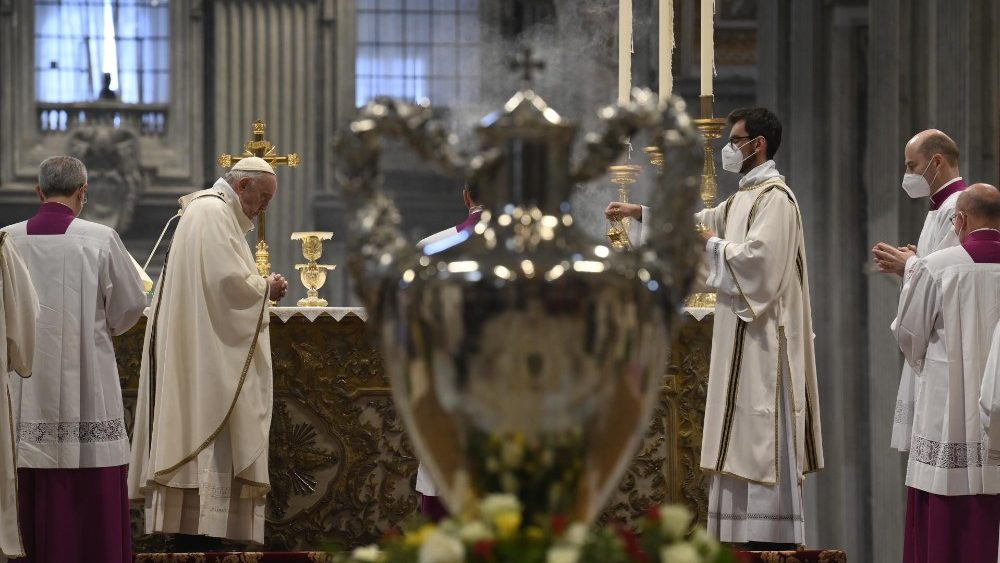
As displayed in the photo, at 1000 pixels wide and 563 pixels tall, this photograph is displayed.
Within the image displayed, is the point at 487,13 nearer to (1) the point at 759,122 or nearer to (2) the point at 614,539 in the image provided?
(1) the point at 759,122

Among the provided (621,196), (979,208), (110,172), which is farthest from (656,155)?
(110,172)

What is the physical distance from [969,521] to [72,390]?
3.39 meters

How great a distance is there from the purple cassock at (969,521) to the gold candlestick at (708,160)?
1112mm

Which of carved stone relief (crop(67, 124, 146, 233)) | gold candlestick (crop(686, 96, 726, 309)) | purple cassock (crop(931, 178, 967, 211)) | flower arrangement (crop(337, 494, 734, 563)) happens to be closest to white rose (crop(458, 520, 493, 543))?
flower arrangement (crop(337, 494, 734, 563))

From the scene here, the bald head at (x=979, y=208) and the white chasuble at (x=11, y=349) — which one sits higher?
the bald head at (x=979, y=208)

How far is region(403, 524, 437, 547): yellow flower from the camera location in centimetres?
225

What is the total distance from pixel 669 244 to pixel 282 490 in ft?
15.0

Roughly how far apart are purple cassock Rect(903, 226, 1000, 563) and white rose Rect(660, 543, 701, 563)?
3516 millimetres

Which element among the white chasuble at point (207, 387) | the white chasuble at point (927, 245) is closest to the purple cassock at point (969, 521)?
the white chasuble at point (927, 245)

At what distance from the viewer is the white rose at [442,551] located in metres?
2.14

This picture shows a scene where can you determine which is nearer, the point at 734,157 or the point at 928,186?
the point at 734,157

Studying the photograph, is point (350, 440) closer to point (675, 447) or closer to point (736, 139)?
point (675, 447)

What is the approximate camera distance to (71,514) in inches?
227

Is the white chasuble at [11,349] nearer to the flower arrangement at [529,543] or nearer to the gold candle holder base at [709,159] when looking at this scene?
the gold candle holder base at [709,159]
